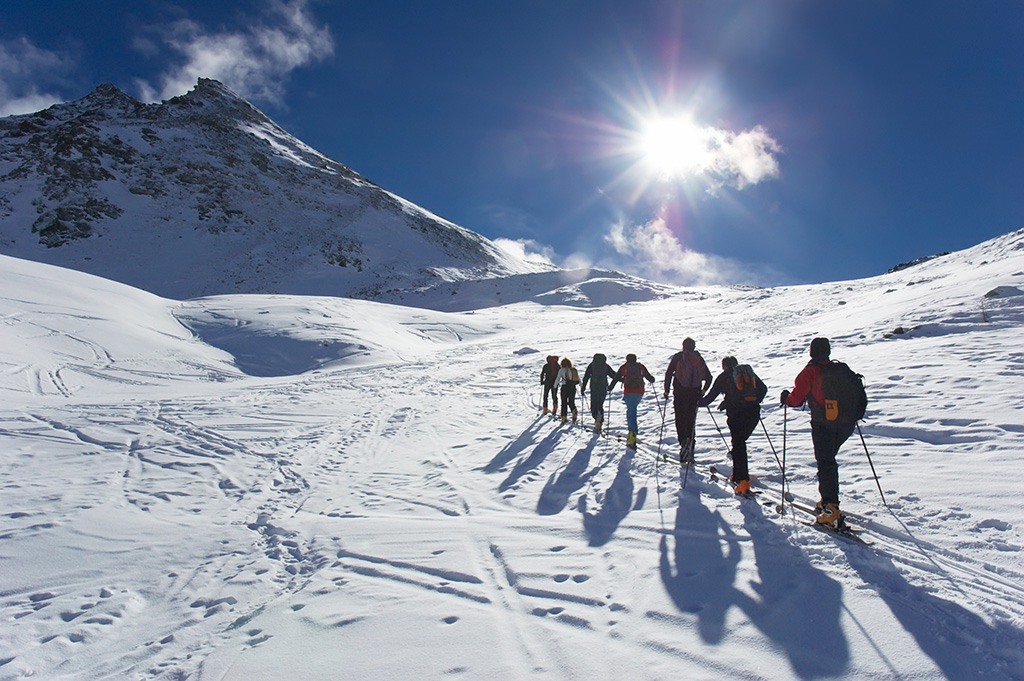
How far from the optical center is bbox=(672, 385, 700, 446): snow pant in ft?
24.8

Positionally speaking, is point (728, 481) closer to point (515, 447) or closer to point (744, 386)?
point (744, 386)

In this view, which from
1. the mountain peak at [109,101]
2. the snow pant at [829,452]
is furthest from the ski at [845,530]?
the mountain peak at [109,101]

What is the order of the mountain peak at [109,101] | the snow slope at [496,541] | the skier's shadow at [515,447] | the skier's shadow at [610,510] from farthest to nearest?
the mountain peak at [109,101]
the skier's shadow at [515,447]
the skier's shadow at [610,510]
the snow slope at [496,541]

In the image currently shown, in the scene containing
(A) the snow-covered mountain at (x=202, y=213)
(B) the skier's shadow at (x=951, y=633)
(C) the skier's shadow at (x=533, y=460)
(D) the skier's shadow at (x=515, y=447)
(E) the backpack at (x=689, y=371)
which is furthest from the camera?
(A) the snow-covered mountain at (x=202, y=213)

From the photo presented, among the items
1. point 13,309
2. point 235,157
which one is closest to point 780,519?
point 13,309

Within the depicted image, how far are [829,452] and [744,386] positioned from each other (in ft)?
4.02

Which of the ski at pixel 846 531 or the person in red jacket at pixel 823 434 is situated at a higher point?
the person in red jacket at pixel 823 434

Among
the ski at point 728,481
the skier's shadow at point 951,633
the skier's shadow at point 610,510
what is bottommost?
the skier's shadow at point 951,633

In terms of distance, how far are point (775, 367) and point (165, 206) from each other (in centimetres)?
9455

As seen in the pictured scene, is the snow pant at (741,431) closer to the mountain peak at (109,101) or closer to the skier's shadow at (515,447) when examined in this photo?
the skier's shadow at (515,447)

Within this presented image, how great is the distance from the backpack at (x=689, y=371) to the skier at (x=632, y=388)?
1.45 m

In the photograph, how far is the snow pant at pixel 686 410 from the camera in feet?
24.8

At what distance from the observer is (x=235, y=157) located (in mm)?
98625

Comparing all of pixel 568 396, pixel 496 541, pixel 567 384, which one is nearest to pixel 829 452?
pixel 496 541
